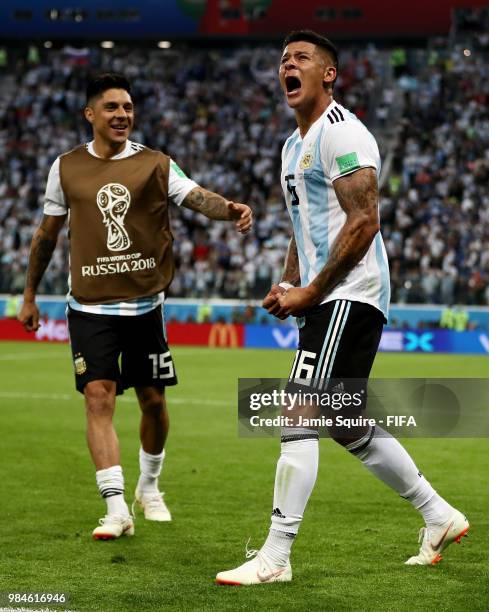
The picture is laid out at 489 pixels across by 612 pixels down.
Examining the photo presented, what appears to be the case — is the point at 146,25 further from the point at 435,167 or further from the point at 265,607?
the point at 265,607

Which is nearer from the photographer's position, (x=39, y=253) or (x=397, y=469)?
(x=397, y=469)

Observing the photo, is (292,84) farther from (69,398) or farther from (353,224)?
(69,398)

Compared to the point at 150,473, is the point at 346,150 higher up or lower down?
higher up

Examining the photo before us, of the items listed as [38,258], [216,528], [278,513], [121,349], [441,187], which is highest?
[441,187]

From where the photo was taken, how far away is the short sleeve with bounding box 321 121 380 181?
5.27m

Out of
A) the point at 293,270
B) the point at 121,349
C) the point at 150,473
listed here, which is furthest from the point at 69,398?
the point at 293,270

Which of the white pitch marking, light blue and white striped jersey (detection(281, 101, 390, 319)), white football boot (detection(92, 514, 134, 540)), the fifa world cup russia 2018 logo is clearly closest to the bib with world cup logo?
the fifa world cup russia 2018 logo

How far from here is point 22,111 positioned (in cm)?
3997

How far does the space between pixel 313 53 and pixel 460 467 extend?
4.69 m

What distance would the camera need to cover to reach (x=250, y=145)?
120 ft

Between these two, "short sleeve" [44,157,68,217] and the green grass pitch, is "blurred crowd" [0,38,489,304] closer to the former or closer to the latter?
the green grass pitch

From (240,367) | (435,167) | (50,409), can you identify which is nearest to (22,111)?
(435,167)

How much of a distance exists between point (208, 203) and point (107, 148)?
28.9 inches

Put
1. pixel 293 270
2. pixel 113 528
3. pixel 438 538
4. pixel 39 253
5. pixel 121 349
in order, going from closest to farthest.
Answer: pixel 438 538 → pixel 293 270 → pixel 113 528 → pixel 121 349 → pixel 39 253
